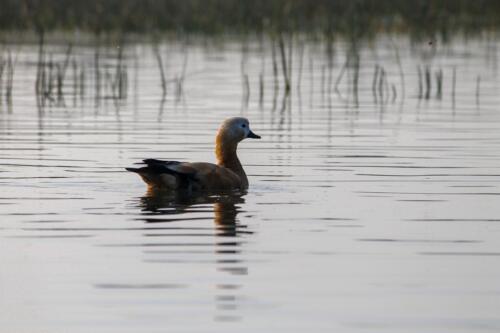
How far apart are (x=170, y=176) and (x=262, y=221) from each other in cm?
162

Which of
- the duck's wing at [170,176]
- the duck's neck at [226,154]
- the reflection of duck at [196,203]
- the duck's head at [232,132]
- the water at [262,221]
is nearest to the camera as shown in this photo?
Answer: the water at [262,221]

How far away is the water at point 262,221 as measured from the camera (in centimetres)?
727

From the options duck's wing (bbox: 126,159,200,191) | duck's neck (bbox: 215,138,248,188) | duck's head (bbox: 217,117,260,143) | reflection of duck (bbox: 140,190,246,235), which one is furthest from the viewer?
duck's head (bbox: 217,117,260,143)

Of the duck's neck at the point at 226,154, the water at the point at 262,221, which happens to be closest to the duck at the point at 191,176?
the duck's neck at the point at 226,154

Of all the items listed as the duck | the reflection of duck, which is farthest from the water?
the duck

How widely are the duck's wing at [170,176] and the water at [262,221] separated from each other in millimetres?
197

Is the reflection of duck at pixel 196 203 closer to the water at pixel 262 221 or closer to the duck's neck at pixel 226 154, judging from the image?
the water at pixel 262 221

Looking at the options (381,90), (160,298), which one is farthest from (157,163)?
(381,90)

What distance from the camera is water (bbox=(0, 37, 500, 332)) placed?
286 inches

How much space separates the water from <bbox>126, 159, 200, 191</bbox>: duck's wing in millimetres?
197

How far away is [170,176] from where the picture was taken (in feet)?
37.9

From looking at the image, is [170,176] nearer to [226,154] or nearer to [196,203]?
[196,203]

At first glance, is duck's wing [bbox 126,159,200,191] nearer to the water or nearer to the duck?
the duck

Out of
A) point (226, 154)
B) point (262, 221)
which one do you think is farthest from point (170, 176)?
point (262, 221)
